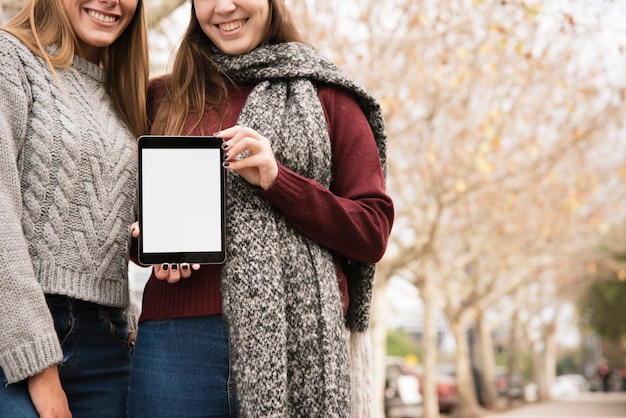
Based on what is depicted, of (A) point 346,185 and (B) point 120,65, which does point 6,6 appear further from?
(A) point 346,185

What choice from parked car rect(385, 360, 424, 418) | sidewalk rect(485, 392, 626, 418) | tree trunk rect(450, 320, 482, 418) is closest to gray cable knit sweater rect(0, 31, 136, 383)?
parked car rect(385, 360, 424, 418)

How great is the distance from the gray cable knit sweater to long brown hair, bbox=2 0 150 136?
0.20 feet

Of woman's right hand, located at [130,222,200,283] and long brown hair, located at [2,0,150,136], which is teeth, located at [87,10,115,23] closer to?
long brown hair, located at [2,0,150,136]

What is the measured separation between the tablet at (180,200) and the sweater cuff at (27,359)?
1.08 feet

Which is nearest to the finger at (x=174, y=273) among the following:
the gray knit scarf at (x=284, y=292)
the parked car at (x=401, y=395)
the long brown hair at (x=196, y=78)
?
the gray knit scarf at (x=284, y=292)

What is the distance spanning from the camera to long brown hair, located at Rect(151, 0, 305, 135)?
2.54m

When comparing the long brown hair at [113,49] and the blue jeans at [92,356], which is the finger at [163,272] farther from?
the long brown hair at [113,49]

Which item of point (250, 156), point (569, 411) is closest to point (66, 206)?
point (250, 156)

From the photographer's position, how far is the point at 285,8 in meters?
2.72

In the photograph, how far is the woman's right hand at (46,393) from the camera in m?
2.15

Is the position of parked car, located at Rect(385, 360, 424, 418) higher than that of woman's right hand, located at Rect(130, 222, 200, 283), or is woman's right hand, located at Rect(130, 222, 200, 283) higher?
woman's right hand, located at Rect(130, 222, 200, 283)

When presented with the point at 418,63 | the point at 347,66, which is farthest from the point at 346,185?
the point at 418,63

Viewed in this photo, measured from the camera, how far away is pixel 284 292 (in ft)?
7.52

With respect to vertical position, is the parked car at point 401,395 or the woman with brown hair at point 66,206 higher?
the woman with brown hair at point 66,206
